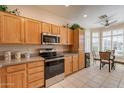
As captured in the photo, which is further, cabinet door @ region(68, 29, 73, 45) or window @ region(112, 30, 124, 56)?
window @ region(112, 30, 124, 56)

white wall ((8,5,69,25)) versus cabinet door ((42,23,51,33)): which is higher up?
white wall ((8,5,69,25))

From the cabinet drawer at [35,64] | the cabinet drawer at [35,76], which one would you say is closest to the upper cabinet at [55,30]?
the cabinet drawer at [35,64]

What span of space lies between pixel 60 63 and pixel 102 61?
263 cm

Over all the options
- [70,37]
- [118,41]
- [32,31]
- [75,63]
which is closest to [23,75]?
[32,31]

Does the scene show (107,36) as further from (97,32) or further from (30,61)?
(30,61)

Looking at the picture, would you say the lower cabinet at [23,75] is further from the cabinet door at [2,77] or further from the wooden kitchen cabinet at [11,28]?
the wooden kitchen cabinet at [11,28]

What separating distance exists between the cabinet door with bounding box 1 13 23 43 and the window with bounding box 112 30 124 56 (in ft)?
21.6

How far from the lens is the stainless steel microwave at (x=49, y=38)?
3391 mm

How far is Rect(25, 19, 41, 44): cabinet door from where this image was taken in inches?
115

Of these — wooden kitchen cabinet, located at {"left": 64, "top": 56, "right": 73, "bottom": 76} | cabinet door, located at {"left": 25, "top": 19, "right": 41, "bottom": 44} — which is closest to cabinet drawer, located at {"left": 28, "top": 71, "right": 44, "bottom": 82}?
cabinet door, located at {"left": 25, "top": 19, "right": 41, "bottom": 44}

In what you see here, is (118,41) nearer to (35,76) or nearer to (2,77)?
(35,76)

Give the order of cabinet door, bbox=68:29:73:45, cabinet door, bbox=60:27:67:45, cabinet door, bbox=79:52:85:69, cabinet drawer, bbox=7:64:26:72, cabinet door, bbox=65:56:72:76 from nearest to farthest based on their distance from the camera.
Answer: cabinet drawer, bbox=7:64:26:72 < cabinet door, bbox=65:56:72:76 < cabinet door, bbox=60:27:67:45 < cabinet door, bbox=68:29:73:45 < cabinet door, bbox=79:52:85:69

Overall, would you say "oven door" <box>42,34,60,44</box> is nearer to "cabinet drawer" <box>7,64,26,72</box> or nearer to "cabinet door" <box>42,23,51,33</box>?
"cabinet door" <box>42,23,51,33</box>

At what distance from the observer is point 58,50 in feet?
15.1
